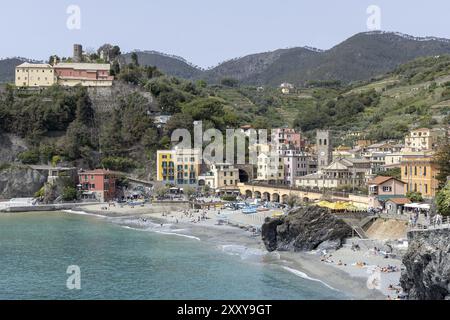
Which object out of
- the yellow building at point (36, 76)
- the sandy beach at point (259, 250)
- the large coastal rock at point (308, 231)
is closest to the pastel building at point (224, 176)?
the sandy beach at point (259, 250)

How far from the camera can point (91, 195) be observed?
56.4 meters

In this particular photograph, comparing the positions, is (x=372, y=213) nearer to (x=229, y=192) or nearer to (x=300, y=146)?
(x=229, y=192)

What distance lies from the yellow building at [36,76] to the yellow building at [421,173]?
48109 millimetres

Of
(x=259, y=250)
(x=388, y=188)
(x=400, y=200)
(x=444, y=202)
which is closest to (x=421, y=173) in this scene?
(x=388, y=188)

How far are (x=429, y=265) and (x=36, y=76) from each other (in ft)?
212

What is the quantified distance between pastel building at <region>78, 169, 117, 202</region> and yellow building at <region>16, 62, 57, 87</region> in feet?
69.1

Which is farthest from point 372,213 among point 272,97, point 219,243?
point 272,97

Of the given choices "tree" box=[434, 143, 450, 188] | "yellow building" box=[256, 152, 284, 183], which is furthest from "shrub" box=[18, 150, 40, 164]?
"tree" box=[434, 143, 450, 188]

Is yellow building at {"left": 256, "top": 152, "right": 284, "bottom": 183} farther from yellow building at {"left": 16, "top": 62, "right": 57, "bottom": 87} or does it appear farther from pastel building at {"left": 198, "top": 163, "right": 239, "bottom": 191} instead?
yellow building at {"left": 16, "top": 62, "right": 57, "bottom": 87}

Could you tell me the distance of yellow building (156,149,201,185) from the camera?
193 feet

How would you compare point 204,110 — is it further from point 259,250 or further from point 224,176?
point 259,250

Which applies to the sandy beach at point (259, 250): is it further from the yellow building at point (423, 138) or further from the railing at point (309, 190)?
the yellow building at point (423, 138)

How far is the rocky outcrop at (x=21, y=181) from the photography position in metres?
58.8

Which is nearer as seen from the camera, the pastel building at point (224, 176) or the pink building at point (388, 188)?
the pink building at point (388, 188)
